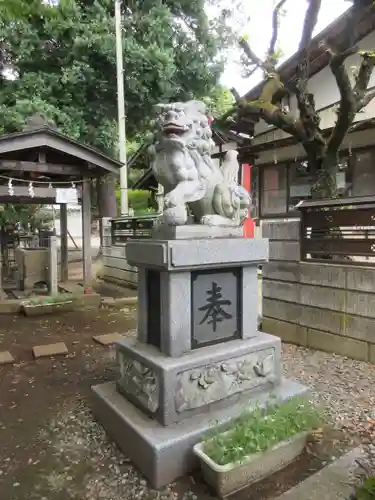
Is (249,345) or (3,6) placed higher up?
(3,6)

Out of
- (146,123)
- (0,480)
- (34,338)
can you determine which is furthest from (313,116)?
(146,123)

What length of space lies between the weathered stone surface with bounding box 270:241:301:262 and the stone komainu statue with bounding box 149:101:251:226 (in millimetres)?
2274

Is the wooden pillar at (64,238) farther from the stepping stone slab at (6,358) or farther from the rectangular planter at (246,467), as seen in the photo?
the rectangular planter at (246,467)

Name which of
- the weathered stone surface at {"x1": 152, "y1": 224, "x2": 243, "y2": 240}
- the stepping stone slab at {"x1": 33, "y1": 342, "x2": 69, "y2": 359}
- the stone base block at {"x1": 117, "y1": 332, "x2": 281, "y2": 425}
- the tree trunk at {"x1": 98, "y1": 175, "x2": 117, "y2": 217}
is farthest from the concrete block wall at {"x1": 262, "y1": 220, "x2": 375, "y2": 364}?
the tree trunk at {"x1": 98, "y1": 175, "x2": 117, "y2": 217}

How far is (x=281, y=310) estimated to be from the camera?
20.2 ft

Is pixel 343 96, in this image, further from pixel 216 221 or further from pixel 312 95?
pixel 216 221

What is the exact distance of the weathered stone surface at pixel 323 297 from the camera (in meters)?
5.32

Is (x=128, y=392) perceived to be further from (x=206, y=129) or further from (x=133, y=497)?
(x=206, y=129)

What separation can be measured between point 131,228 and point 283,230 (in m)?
6.48

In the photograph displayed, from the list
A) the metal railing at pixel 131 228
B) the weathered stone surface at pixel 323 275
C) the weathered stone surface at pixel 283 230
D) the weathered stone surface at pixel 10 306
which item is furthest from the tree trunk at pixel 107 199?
the weathered stone surface at pixel 323 275

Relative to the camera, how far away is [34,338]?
669 cm

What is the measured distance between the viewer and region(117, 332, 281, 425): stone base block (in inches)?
122

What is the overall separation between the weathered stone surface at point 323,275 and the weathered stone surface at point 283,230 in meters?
0.54

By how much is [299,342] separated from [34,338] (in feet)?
15.8
